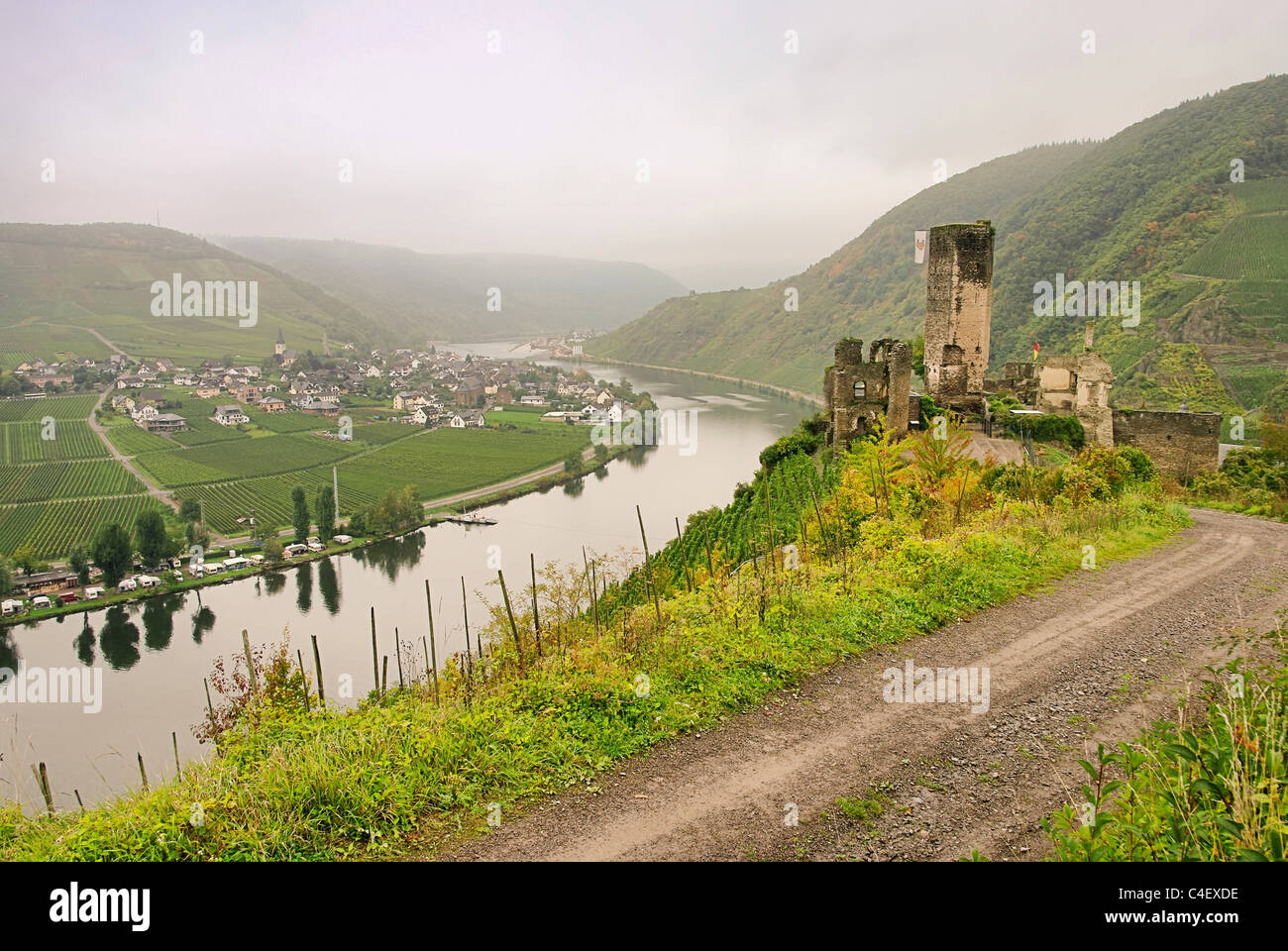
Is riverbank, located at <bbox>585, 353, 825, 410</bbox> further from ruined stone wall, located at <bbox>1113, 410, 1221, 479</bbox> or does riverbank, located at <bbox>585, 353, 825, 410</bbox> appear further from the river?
ruined stone wall, located at <bbox>1113, 410, 1221, 479</bbox>

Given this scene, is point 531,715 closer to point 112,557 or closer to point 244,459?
point 112,557

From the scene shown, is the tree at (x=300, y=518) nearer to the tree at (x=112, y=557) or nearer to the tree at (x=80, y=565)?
the tree at (x=112, y=557)

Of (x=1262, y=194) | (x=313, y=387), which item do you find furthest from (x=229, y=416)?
(x=1262, y=194)

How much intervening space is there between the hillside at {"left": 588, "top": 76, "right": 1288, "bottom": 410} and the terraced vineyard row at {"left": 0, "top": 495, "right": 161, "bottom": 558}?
2157 inches

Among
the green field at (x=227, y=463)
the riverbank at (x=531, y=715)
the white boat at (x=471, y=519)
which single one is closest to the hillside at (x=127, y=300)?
the green field at (x=227, y=463)

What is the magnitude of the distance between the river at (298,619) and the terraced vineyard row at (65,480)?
46.7ft

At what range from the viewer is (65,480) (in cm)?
4878

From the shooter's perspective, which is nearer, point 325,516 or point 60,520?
point 325,516

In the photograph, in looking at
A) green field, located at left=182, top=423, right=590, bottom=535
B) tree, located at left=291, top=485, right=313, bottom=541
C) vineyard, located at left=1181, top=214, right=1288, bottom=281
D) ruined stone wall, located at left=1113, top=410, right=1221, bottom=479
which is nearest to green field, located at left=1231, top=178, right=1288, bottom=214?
vineyard, located at left=1181, top=214, right=1288, bottom=281

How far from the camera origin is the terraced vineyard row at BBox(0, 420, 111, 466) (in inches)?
2127

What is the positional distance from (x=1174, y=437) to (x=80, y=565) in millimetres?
42208

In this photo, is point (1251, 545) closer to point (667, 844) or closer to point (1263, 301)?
point (667, 844)
